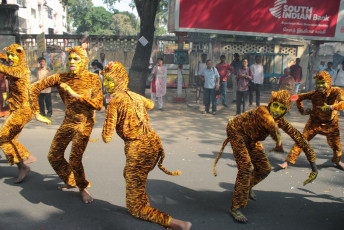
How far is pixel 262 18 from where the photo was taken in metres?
10.8

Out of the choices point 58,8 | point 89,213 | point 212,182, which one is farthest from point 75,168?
point 58,8

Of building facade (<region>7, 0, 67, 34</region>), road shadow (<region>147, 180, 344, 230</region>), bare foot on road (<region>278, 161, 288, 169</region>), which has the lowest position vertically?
road shadow (<region>147, 180, 344, 230</region>)

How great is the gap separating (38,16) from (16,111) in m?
41.5

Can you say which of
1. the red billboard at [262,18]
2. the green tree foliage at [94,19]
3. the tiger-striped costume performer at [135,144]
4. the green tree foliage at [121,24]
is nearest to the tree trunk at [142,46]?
the red billboard at [262,18]

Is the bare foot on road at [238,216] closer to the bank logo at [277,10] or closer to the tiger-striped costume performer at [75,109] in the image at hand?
the tiger-striped costume performer at [75,109]

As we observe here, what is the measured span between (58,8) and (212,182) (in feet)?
→ 181

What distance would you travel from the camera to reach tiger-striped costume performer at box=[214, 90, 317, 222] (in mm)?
3406

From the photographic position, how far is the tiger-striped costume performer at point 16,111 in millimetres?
4520

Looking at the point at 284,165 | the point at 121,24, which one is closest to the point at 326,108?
the point at 284,165

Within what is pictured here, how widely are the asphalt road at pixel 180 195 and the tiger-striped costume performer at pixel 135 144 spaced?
354 mm

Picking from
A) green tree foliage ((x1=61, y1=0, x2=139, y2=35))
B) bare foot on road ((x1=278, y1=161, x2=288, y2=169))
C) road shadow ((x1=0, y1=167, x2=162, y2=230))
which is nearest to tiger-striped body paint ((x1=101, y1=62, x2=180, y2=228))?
road shadow ((x1=0, y1=167, x2=162, y2=230))

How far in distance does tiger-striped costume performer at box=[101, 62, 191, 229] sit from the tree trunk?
8.63 meters

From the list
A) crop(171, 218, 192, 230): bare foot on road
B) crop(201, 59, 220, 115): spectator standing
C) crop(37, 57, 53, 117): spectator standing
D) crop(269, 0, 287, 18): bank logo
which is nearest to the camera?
crop(171, 218, 192, 230): bare foot on road

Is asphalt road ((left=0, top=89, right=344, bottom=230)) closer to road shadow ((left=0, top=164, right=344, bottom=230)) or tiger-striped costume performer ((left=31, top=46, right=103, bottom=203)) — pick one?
road shadow ((left=0, top=164, right=344, bottom=230))
